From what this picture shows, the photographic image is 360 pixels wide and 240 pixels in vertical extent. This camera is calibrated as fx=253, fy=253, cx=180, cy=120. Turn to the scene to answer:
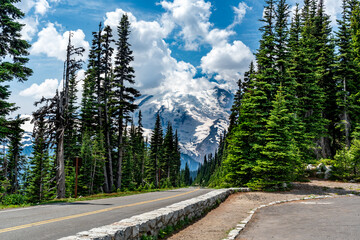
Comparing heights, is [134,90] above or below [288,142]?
above

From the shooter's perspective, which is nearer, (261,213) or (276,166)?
(261,213)

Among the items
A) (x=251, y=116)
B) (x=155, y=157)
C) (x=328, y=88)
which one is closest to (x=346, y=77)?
(x=328, y=88)

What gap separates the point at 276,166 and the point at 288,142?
2492 millimetres

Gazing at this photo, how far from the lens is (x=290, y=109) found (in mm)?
28203

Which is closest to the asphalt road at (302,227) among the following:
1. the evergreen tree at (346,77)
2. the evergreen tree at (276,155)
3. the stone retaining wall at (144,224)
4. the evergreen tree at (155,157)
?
the stone retaining wall at (144,224)

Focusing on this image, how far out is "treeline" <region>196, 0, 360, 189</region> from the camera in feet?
73.5

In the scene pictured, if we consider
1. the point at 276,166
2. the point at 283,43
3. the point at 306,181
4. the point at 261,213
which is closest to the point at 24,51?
the point at 261,213

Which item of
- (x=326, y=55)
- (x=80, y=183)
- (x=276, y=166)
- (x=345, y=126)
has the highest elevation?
(x=326, y=55)

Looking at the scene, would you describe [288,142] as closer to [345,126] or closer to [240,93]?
[345,126]

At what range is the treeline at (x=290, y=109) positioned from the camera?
22391mm

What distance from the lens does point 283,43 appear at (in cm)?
2683

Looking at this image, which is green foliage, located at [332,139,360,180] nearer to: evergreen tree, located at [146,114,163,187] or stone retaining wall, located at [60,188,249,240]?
stone retaining wall, located at [60,188,249,240]

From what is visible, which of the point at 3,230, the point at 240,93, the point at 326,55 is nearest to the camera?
the point at 3,230

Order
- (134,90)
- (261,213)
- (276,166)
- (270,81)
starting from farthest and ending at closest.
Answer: (134,90) → (270,81) → (276,166) → (261,213)
